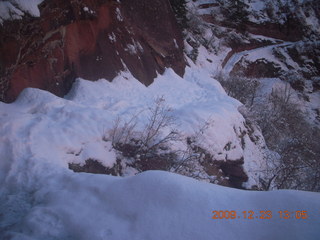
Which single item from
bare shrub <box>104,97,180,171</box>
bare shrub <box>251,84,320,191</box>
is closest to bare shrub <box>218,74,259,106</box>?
bare shrub <box>251,84,320,191</box>

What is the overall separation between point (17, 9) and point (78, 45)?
89.9 inches

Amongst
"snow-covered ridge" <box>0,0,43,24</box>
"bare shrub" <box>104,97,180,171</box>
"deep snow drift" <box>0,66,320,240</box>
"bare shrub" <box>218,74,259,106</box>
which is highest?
"snow-covered ridge" <box>0,0,43,24</box>

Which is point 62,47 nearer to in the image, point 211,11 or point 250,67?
point 250,67

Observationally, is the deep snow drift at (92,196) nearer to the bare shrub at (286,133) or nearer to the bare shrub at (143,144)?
the bare shrub at (143,144)

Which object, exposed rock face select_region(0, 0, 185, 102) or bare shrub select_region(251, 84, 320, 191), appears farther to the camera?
bare shrub select_region(251, 84, 320, 191)

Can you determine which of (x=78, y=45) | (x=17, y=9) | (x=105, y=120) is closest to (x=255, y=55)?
(x=78, y=45)

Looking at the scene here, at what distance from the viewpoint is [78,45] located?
8.02 m

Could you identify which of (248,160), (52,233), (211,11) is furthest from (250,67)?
(52,233)
